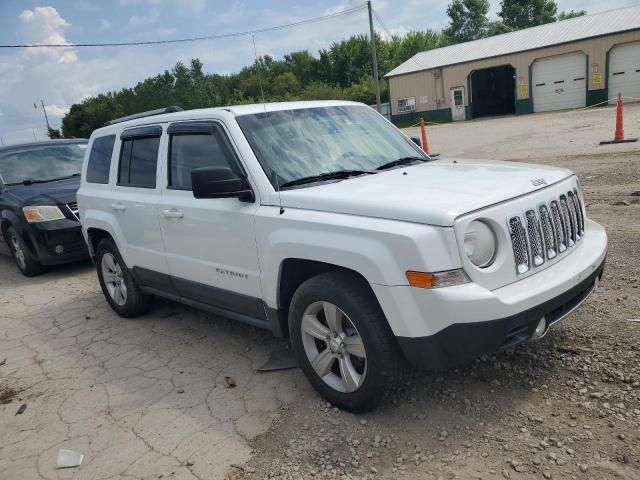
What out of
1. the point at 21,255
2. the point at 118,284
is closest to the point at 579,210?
the point at 118,284

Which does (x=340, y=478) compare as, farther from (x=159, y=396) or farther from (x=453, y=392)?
(x=159, y=396)

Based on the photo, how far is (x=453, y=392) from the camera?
3391 millimetres

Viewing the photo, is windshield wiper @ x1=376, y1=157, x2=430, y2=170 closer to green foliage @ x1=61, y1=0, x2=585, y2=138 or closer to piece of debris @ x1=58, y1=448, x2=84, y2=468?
piece of debris @ x1=58, y1=448, x2=84, y2=468

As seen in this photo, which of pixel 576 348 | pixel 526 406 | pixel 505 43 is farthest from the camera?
pixel 505 43

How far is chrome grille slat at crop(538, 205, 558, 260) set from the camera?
3.13 metres

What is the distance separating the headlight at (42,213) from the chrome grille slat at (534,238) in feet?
21.7

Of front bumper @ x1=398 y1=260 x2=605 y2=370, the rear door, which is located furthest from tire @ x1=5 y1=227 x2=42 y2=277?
front bumper @ x1=398 y1=260 x2=605 y2=370

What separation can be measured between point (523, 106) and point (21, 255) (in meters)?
32.9

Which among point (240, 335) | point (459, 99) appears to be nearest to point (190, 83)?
point (459, 99)

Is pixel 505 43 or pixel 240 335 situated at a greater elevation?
pixel 505 43

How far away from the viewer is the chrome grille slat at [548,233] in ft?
10.3

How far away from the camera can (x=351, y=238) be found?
296 cm

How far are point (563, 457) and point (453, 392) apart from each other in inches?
31.4

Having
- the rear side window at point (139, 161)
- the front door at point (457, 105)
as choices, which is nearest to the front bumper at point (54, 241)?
the rear side window at point (139, 161)
